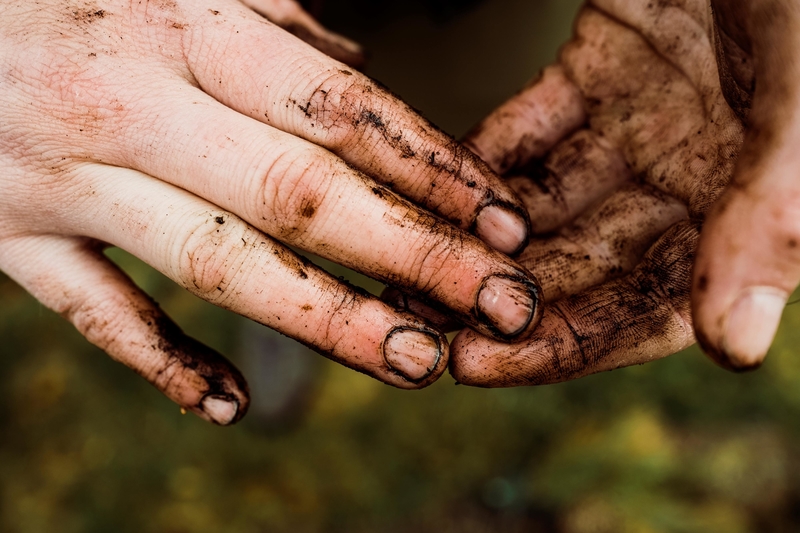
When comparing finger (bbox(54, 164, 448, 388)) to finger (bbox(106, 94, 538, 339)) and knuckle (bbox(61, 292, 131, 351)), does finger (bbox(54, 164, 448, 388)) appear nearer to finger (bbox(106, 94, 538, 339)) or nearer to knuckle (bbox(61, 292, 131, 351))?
finger (bbox(106, 94, 538, 339))

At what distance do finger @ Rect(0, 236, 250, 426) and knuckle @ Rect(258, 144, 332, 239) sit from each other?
54 centimetres

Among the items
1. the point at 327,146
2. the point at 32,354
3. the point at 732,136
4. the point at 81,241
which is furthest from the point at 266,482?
the point at 732,136

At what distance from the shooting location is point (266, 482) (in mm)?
2873

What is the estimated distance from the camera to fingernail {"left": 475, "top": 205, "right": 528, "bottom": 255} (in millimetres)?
1250

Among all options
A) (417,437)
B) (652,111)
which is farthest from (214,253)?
(417,437)

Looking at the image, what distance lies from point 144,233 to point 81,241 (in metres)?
0.42

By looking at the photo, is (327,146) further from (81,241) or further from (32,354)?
(32,354)

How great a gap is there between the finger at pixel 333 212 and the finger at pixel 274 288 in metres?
0.05

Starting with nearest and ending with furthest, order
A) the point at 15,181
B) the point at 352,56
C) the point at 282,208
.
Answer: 1. the point at 282,208
2. the point at 15,181
3. the point at 352,56

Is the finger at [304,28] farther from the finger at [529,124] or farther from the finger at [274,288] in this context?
the finger at [274,288]

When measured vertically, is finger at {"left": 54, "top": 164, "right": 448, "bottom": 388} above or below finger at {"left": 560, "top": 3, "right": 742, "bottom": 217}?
below

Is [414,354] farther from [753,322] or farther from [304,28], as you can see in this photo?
[304,28]

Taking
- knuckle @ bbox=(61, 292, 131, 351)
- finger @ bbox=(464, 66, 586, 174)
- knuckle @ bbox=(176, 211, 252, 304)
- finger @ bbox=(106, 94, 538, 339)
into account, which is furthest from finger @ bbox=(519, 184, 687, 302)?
knuckle @ bbox=(61, 292, 131, 351)

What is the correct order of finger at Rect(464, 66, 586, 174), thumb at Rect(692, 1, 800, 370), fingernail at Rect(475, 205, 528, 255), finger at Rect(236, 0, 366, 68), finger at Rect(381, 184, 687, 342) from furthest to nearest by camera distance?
finger at Rect(464, 66, 586, 174) → finger at Rect(236, 0, 366, 68) → finger at Rect(381, 184, 687, 342) → fingernail at Rect(475, 205, 528, 255) → thumb at Rect(692, 1, 800, 370)
